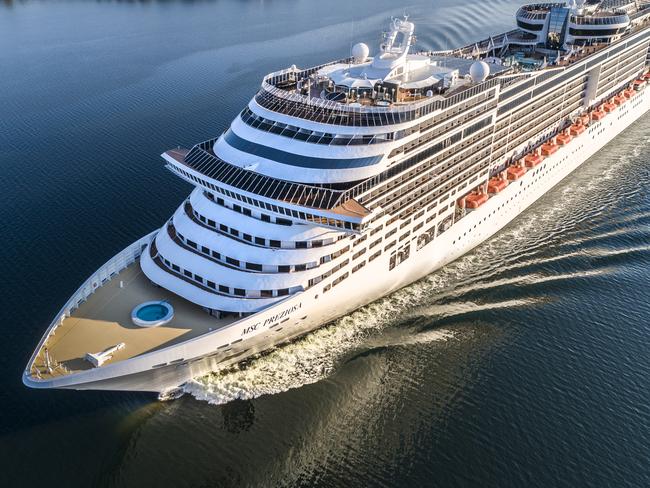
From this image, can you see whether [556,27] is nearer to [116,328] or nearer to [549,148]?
[549,148]

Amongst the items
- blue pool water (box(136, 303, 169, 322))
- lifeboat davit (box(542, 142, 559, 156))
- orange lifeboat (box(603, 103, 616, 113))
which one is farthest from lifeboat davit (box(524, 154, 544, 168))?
blue pool water (box(136, 303, 169, 322))

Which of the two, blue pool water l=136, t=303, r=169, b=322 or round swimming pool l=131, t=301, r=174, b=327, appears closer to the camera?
round swimming pool l=131, t=301, r=174, b=327

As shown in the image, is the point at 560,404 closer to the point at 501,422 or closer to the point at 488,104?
the point at 501,422

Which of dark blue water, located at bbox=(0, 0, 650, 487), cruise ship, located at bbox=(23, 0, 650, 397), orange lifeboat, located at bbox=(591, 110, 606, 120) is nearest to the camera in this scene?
dark blue water, located at bbox=(0, 0, 650, 487)

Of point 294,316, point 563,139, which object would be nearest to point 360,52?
point 294,316

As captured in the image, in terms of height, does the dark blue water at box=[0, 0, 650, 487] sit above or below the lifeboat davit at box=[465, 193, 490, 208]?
below

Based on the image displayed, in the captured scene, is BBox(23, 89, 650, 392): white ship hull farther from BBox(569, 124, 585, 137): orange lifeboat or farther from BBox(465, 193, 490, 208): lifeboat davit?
BBox(569, 124, 585, 137): orange lifeboat

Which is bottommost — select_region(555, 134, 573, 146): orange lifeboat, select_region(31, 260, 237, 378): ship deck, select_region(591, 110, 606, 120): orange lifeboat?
select_region(31, 260, 237, 378): ship deck
